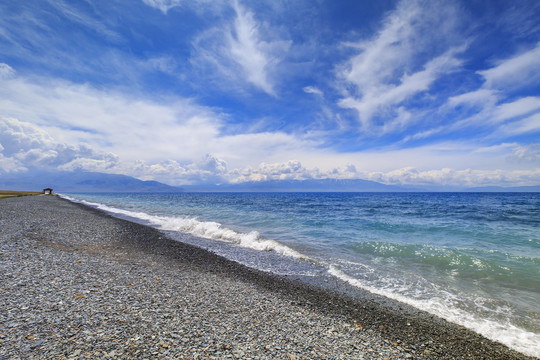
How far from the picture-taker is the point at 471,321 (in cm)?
704

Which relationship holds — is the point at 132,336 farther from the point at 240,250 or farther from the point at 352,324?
the point at 240,250

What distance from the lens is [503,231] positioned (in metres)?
21.9

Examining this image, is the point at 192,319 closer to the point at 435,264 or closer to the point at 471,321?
the point at 471,321

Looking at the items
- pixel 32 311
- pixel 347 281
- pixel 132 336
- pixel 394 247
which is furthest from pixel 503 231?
pixel 32 311

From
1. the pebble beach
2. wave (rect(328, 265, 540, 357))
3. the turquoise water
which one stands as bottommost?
the turquoise water

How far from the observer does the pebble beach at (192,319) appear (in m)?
4.52

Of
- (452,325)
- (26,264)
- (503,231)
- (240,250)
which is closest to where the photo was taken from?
(452,325)

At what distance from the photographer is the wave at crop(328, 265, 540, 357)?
237 inches

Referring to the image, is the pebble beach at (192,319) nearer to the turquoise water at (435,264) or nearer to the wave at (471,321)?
the wave at (471,321)

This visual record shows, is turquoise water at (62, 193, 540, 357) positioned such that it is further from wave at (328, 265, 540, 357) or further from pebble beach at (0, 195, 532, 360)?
pebble beach at (0, 195, 532, 360)

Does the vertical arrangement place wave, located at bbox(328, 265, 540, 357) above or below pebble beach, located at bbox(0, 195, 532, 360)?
below

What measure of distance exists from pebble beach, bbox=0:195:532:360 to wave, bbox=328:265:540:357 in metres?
0.48

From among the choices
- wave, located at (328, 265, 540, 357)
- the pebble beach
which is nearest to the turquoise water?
wave, located at (328, 265, 540, 357)

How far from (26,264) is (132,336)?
7032 millimetres
